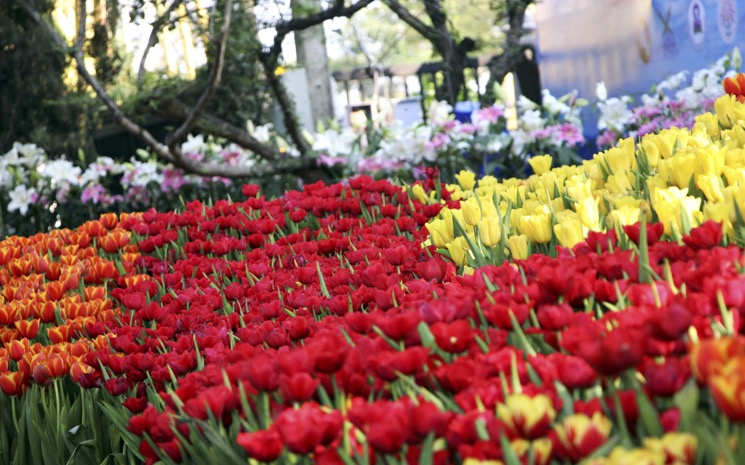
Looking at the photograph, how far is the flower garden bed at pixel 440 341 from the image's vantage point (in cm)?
115

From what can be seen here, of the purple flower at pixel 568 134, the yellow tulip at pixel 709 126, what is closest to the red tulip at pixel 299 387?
the yellow tulip at pixel 709 126

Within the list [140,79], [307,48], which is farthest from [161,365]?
[307,48]

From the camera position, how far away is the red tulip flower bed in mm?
1131

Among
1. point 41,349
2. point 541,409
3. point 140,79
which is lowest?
point 41,349

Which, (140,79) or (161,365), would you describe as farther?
(140,79)

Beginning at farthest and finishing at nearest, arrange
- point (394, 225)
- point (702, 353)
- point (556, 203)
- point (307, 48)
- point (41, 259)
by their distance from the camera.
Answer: point (307, 48) → point (41, 259) → point (394, 225) → point (556, 203) → point (702, 353)

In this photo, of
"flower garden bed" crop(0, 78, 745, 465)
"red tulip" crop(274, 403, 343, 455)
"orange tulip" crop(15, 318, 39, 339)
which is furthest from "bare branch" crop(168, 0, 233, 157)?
"red tulip" crop(274, 403, 343, 455)

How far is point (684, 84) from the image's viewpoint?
7609mm

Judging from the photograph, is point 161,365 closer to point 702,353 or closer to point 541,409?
point 541,409

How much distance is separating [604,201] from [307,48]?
34.7ft

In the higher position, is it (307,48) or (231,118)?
(307,48)

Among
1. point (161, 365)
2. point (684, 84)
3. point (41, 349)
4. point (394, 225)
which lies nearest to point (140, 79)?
point (684, 84)

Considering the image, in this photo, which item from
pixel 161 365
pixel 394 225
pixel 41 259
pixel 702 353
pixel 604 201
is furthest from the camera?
pixel 41 259

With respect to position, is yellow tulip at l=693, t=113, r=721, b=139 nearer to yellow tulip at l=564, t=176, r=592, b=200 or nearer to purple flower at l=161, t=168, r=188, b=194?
yellow tulip at l=564, t=176, r=592, b=200
